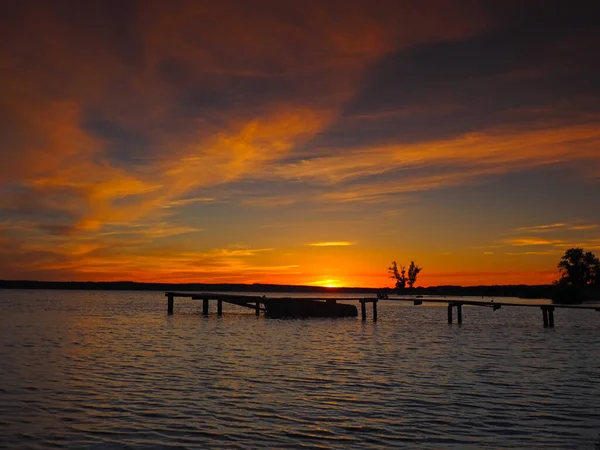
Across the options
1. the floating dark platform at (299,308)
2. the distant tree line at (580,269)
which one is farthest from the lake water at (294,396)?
the distant tree line at (580,269)

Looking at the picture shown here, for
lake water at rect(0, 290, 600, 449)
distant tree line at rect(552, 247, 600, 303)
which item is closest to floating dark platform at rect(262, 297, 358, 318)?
lake water at rect(0, 290, 600, 449)

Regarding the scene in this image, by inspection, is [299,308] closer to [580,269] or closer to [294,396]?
[294,396]

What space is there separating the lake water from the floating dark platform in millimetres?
35465

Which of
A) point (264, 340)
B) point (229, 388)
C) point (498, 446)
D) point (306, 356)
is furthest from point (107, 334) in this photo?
point (498, 446)

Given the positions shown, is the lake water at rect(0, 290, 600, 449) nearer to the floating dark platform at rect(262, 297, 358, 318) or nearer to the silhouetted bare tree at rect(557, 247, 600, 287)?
the floating dark platform at rect(262, 297, 358, 318)

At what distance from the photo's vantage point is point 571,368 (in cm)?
2673

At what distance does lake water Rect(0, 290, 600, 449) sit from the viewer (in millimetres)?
13719

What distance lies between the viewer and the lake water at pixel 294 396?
1372cm

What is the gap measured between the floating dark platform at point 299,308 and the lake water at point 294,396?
116ft

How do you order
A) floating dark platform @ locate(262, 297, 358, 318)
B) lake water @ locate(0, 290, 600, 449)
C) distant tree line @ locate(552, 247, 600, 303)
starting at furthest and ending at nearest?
→ distant tree line @ locate(552, 247, 600, 303) → floating dark platform @ locate(262, 297, 358, 318) → lake water @ locate(0, 290, 600, 449)

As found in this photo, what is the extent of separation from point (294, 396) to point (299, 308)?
173 feet

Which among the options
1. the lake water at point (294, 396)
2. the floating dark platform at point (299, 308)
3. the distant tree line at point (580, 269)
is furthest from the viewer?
the distant tree line at point (580, 269)

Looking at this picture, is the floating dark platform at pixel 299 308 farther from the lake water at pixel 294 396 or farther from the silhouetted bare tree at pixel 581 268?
the silhouetted bare tree at pixel 581 268

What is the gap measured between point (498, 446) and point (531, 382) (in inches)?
407
